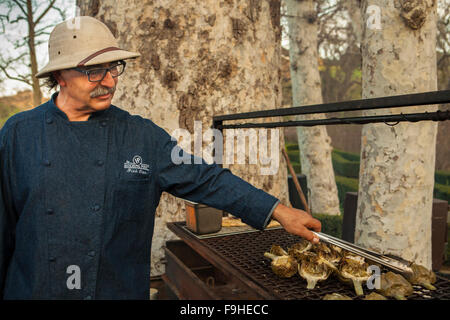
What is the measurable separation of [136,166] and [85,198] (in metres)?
0.30

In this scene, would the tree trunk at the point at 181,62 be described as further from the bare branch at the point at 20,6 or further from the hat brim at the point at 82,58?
the bare branch at the point at 20,6

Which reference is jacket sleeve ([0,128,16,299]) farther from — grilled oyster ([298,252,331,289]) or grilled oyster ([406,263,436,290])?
grilled oyster ([406,263,436,290])

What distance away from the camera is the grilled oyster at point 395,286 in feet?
5.16

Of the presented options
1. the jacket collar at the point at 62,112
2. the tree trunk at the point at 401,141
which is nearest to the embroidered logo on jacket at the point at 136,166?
the jacket collar at the point at 62,112

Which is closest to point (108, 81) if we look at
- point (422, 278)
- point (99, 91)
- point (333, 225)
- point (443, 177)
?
point (99, 91)

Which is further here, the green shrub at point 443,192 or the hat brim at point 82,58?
the green shrub at point 443,192

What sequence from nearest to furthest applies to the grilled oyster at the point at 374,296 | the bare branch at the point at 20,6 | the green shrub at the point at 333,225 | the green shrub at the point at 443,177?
the grilled oyster at the point at 374,296 < the green shrub at the point at 333,225 < the green shrub at the point at 443,177 < the bare branch at the point at 20,6

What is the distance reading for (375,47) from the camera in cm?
360

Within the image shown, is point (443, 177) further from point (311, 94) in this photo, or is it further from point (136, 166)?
point (136, 166)

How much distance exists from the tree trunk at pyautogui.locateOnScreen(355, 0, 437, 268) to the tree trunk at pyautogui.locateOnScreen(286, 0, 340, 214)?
547 cm

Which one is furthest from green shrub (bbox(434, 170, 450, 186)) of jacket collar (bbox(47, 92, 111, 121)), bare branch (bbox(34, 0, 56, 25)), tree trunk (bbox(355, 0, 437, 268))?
bare branch (bbox(34, 0, 56, 25))

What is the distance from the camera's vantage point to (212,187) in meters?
2.03

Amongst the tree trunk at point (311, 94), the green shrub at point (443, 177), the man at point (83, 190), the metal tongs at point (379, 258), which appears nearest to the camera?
the metal tongs at point (379, 258)

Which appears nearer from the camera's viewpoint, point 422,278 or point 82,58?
point 422,278
